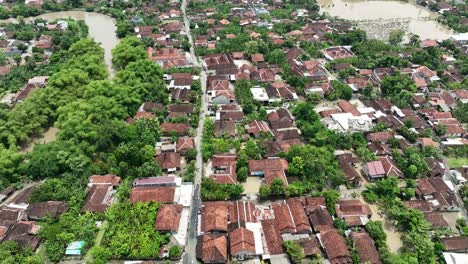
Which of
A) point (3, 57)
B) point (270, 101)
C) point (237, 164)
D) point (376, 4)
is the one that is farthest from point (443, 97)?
point (3, 57)

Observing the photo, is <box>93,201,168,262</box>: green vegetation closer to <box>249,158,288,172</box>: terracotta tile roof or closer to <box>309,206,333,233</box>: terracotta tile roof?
<box>249,158,288,172</box>: terracotta tile roof

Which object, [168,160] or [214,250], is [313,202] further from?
[168,160]

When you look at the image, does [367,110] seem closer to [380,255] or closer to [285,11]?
[380,255]

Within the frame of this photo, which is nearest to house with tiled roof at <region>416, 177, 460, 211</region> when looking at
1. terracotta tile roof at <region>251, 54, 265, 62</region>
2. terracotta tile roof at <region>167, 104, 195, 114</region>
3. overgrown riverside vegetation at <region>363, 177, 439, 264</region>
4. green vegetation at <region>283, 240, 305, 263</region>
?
overgrown riverside vegetation at <region>363, 177, 439, 264</region>

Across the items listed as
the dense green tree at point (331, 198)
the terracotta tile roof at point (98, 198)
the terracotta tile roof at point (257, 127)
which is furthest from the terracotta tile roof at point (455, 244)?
the terracotta tile roof at point (98, 198)

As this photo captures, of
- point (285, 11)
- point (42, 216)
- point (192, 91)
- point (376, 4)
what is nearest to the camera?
point (42, 216)

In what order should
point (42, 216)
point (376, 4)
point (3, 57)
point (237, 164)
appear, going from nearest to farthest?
1. point (42, 216)
2. point (237, 164)
3. point (3, 57)
4. point (376, 4)
